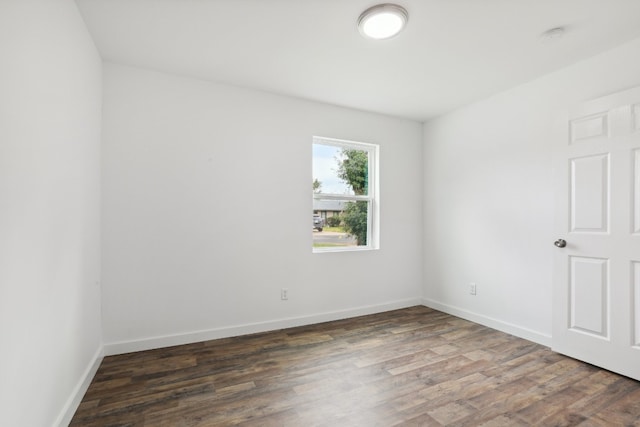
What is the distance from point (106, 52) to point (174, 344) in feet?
8.50

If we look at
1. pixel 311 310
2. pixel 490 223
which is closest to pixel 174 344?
pixel 311 310

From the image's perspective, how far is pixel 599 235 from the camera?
2.49m

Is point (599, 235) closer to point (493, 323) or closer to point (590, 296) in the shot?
point (590, 296)

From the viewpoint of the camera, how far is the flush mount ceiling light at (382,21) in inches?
77.9

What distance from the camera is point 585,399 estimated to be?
6.75 feet

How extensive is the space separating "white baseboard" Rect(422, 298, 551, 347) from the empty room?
3 cm

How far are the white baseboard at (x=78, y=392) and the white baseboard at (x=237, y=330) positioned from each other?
201 mm

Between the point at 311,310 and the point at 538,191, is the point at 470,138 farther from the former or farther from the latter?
the point at 311,310

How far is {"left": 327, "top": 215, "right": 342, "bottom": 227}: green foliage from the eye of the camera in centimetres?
378

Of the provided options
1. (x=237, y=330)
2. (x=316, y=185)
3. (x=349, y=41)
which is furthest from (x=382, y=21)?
(x=237, y=330)

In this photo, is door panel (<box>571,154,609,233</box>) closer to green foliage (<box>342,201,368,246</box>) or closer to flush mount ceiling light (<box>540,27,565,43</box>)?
flush mount ceiling light (<box>540,27,565,43</box>)

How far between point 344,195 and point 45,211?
9.42 feet

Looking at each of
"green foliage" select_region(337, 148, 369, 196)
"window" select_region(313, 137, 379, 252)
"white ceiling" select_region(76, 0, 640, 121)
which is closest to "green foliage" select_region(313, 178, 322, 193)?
"window" select_region(313, 137, 379, 252)

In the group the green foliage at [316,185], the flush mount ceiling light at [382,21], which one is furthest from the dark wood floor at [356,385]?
the flush mount ceiling light at [382,21]
